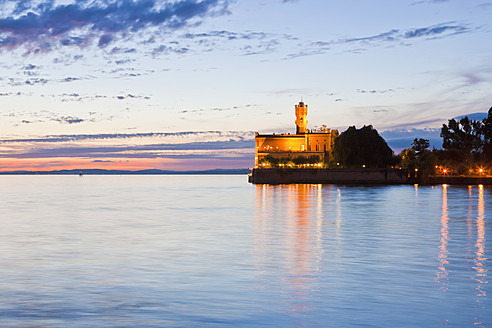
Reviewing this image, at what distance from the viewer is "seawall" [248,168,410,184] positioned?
138250 mm

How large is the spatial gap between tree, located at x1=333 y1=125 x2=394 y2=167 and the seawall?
204 inches

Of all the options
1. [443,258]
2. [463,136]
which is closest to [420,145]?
[463,136]

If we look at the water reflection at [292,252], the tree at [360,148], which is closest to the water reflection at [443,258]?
the water reflection at [292,252]

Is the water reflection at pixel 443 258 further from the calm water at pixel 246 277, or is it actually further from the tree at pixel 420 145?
the tree at pixel 420 145

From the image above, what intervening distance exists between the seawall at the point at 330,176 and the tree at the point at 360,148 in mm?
5182

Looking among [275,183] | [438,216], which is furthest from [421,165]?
[438,216]

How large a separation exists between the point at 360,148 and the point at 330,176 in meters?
20.1

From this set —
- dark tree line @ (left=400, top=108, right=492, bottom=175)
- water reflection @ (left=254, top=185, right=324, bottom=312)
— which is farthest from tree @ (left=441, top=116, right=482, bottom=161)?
water reflection @ (left=254, top=185, right=324, bottom=312)

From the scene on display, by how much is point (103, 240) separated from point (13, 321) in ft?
59.5

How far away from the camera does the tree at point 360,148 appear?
129 m

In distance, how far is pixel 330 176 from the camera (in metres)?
148

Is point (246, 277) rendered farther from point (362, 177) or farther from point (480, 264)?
point (362, 177)

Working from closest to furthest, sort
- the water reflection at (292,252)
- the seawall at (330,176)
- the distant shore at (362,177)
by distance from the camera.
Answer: the water reflection at (292,252) < the distant shore at (362,177) < the seawall at (330,176)

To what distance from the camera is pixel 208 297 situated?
15844 mm
